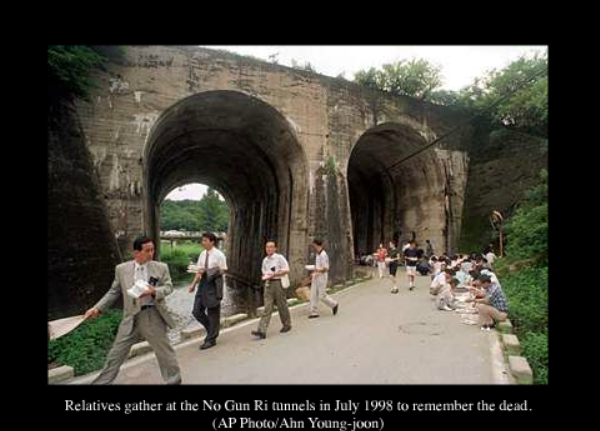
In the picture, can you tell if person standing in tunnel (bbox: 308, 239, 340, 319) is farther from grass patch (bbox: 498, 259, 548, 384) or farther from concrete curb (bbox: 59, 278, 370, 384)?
grass patch (bbox: 498, 259, 548, 384)

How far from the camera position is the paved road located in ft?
14.7

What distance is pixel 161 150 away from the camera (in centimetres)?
1488

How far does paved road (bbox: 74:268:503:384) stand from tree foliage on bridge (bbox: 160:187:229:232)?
53.1 meters

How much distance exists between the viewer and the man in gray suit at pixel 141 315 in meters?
4.02

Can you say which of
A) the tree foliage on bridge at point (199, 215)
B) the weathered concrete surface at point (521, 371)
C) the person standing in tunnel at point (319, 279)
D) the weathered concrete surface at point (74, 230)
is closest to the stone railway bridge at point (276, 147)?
the weathered concrete surface at point (74, 230)

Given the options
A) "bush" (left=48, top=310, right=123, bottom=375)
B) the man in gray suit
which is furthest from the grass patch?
"bush" (left=48, top=310, right=123, bottom=375)

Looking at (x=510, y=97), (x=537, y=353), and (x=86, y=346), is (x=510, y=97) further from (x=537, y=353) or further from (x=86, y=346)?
(x=86, y=346)

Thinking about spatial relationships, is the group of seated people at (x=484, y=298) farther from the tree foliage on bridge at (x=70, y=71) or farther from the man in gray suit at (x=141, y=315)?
the tree foliage on bridge at (x=70, y=71)

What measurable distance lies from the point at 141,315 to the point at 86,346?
109 inches

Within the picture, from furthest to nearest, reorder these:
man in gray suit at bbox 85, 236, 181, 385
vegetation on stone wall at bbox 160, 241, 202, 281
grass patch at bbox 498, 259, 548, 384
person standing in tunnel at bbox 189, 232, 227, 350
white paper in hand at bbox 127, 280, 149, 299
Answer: vegetation on stone wall at bbox 160, 241, 202, 281, person standing in tunnel at bbox 189, 232, 227, 350, grass patch at bbox 498, 259, 548, 384, man in gray suit at bbox 85, 236, 181, 385, white paper in hand at bbox 127, 280, 149, 299

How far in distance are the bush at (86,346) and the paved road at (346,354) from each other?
2.42ft
